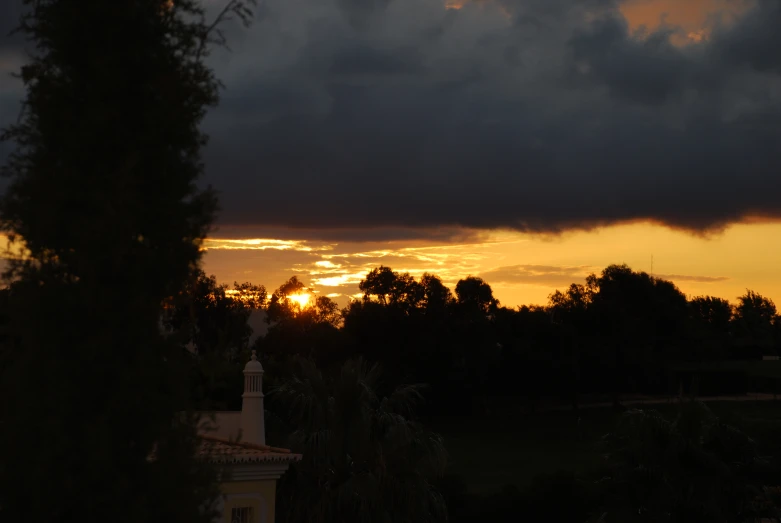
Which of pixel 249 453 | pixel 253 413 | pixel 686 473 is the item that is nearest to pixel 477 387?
pixel 686 473

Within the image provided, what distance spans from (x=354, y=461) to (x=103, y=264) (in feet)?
64.1

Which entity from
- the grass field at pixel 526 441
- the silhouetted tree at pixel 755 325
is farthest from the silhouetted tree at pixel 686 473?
the silhouetted tree at pixel 755 325

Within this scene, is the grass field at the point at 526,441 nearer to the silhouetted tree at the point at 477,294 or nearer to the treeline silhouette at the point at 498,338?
the treeline silhouette at the point at 498,338

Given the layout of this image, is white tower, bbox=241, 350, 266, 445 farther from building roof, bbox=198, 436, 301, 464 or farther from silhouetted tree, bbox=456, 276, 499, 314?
silhouetted tree, bbox=456, 276, 499, 314

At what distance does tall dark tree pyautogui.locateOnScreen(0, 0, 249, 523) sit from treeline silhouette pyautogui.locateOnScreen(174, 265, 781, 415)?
55.5 metres

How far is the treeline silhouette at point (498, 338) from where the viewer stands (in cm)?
7825

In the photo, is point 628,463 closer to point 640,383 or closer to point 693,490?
point 693,490

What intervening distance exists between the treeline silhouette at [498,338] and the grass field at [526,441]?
122 inches

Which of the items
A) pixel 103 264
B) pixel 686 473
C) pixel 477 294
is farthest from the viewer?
pixel 477 294

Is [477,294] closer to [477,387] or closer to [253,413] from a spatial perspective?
[477,387]

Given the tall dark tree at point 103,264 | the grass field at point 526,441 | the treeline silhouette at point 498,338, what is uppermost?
the tall dark tree at point 103,264

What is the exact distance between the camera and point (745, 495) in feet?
92.5

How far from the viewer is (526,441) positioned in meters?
74.0

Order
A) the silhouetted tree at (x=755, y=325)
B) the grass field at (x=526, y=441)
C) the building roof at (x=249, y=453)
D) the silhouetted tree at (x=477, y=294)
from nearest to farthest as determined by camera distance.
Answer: the building roof at (x=249, y=453)
the grass field at (x=526, y=441)
the silhouetted tree at (x=477, y=294)
the silhouetted tree at (x=755, y=325)
